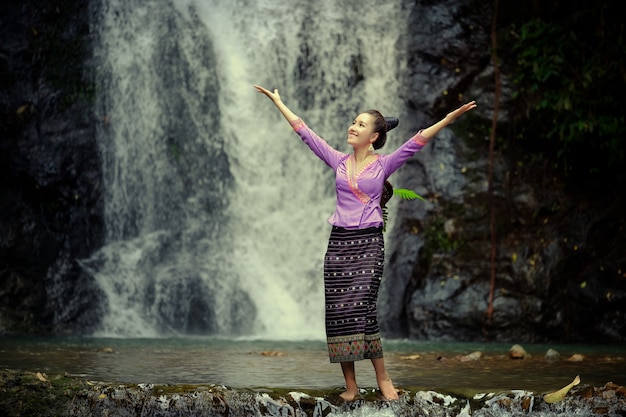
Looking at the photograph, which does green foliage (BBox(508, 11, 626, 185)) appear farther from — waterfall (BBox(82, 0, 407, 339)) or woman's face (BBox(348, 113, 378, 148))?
woman's face (BBox(348, 113, 378, 148))

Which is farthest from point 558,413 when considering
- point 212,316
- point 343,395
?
point 212,316

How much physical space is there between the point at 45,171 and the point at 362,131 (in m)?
8.91

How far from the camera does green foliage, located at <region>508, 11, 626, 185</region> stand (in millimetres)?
11656

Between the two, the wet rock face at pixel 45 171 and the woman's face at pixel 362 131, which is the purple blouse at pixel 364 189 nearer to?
the woman's face at pixel 362 131

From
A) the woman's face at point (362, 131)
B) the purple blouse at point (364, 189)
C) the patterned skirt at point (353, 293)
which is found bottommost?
the patterned skirt at point (353, 293)

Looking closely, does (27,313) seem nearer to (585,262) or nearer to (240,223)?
(240,223)

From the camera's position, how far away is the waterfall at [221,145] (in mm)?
12562

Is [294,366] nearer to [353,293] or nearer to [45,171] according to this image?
[353,293]

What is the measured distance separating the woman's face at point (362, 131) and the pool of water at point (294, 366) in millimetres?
1384

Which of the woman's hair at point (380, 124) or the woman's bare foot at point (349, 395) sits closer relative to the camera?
the woman's bare foot at point (349, 395)

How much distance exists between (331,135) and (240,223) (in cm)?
172

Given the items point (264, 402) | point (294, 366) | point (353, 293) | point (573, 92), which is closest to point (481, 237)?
point (573, 92)

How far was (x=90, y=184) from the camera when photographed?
13.3 m

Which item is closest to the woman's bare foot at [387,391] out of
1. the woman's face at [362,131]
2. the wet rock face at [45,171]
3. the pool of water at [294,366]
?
the pool of water at [294,366]
